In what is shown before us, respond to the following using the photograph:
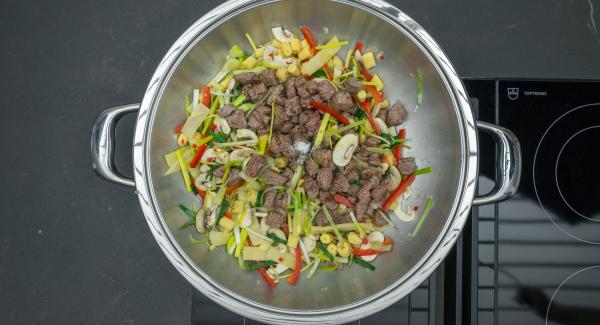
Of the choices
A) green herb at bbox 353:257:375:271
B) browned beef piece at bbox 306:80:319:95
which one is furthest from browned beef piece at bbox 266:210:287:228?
browned beef piece at bbox 306:80:319:95

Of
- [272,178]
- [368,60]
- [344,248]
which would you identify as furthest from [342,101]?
[344,248]

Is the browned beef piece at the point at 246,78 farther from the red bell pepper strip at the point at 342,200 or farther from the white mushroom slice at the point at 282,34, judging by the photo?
the red bell pepper strip at the point at 342,200

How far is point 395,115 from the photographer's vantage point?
47.9 inches

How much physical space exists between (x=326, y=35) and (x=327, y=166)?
34 centimetres

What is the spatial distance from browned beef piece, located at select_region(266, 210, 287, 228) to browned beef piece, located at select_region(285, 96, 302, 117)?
25 centimetres

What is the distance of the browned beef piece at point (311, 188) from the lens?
119 centimetres

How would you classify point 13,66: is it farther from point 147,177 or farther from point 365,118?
point 365,118

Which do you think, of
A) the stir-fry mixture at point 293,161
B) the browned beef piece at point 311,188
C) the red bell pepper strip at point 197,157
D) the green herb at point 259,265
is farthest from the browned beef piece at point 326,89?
the green herb at point 259,265

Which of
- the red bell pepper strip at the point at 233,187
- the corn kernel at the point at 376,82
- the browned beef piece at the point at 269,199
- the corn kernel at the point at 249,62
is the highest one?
the corn kernel at the point at 249,62

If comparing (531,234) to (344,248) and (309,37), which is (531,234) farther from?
(309,37)

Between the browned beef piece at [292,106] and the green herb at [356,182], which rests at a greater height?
the browned beef piece at [292,106]

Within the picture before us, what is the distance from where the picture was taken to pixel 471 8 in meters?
1.43

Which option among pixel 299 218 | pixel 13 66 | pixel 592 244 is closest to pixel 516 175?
pixel 592 244

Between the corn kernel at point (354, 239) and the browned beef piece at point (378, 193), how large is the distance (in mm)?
97
